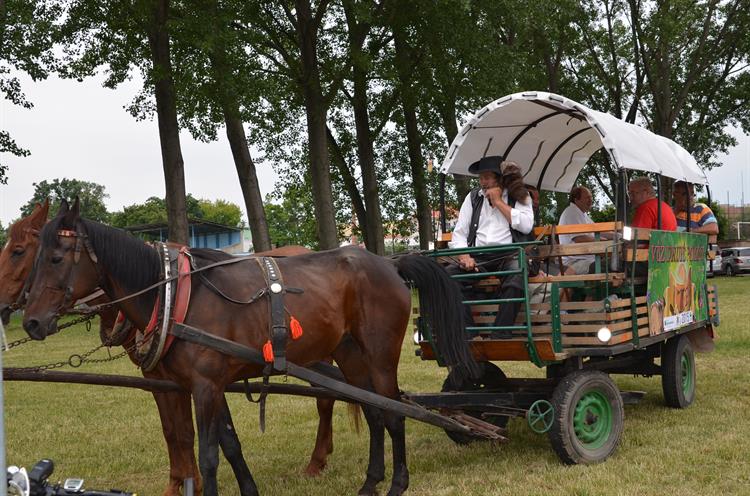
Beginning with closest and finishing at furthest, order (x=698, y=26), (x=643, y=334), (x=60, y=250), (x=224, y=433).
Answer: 1. (x=60, y=250)
2. (x=224, y=433)
3. (x=643, y=334)
4. (x=698, y=26)

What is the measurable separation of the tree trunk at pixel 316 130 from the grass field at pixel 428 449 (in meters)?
8.99

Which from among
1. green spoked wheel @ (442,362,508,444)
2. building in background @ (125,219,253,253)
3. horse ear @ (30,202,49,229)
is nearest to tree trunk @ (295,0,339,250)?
green spoked wheel @ (442,362,508,444)

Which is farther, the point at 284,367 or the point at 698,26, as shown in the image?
the point at 698,26

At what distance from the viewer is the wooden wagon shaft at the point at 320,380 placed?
4551 millimetres

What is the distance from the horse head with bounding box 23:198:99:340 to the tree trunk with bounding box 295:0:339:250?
44.7 ft

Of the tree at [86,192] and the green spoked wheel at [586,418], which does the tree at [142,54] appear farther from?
the tree at [86,192]

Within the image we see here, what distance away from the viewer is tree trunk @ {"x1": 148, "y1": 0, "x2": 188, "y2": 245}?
53.6ft

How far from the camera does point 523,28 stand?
21.1 metres

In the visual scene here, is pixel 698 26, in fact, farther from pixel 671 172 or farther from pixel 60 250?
pixel 60 250

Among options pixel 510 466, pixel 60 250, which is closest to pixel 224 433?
pixel 60 250

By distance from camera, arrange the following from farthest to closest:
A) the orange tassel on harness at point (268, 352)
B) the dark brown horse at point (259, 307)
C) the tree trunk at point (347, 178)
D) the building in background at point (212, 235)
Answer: the building in background at point (212, 235) → the tree trunk at point (347, 178) → the orange tassel on harness at point (268, 352) → the dark brown horse at point (259, 307)

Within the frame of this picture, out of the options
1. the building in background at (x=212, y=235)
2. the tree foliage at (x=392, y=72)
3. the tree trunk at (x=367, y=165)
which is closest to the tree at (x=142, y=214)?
the building in background at (x=212, y=235)

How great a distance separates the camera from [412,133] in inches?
1038

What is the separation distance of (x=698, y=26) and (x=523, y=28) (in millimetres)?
11597
